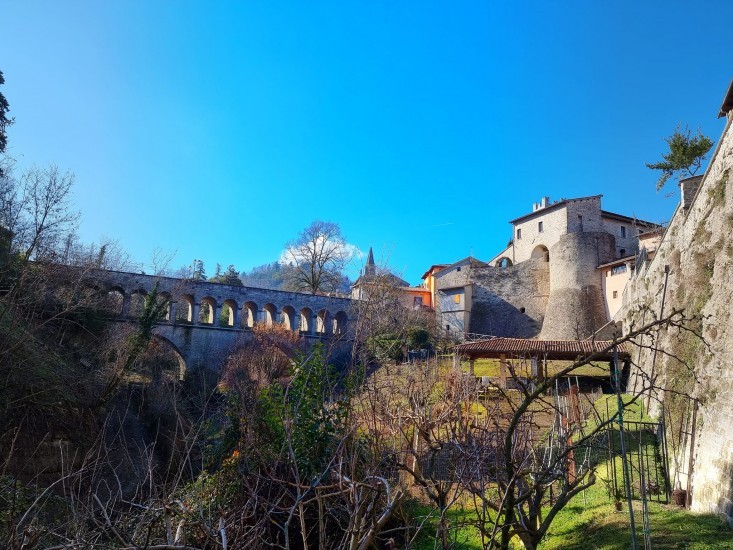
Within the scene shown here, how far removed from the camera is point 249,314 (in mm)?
34625

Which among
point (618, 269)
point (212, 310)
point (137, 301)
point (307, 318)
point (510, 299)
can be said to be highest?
point (618, 269)

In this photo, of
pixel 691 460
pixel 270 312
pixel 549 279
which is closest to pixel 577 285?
pixel 549 279

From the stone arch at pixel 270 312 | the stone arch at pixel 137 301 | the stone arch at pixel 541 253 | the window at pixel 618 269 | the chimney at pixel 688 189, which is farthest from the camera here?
the stone arch at pixel 541 253

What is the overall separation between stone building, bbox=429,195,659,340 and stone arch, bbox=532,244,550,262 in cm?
7

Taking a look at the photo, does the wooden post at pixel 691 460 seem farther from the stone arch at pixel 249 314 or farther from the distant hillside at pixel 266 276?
the distant hillside at pixel 266 276

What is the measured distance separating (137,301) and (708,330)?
29.1m

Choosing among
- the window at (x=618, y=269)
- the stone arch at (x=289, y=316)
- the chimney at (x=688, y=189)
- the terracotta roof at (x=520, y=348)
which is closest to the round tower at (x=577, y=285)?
the window at (x=618, y=269)

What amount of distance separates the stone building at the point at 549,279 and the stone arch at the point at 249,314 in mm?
13516

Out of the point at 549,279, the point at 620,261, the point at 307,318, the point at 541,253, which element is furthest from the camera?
the point at 541,253

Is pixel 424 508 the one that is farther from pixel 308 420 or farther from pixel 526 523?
pixel 526 523

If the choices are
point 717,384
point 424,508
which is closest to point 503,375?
point 424,508

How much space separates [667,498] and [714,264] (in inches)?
153

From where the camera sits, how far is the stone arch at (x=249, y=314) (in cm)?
3253

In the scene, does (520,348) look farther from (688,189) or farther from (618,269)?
(618,269)
